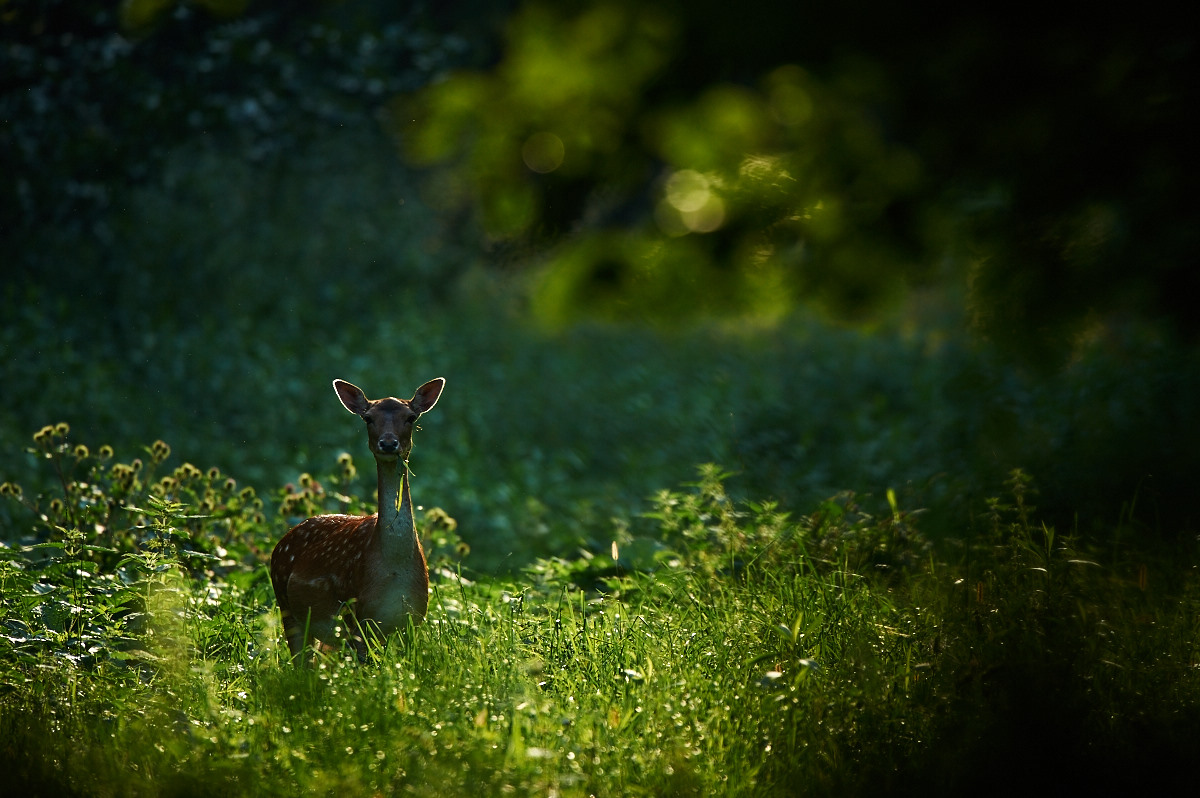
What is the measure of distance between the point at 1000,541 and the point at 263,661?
287 cm

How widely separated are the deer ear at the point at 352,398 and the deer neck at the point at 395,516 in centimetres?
24

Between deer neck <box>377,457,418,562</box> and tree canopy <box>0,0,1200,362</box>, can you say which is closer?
tree canopy <box>0,0,1200,362</box>

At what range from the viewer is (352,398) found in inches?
194

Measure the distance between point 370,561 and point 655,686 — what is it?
4.05ft

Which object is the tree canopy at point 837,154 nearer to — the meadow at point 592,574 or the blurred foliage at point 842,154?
the blurred foliage at point 842,154

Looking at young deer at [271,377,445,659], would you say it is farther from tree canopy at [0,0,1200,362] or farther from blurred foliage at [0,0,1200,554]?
tree canopy at [0,0,1200,362]

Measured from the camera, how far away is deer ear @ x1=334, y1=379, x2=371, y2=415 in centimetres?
486

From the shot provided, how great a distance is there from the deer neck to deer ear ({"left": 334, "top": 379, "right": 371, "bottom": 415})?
0.24m

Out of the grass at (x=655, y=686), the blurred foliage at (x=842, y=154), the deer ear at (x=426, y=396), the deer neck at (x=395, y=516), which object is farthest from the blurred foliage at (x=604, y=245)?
the deer neck at (x=395, y=516)

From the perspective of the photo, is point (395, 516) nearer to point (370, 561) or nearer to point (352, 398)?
point (370, 561)

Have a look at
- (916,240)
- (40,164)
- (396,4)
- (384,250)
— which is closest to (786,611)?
(916,240)

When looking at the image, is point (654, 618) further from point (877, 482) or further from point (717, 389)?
point (717, 389)

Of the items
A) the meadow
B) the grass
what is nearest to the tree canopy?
the meadow

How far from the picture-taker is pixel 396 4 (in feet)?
42.9
